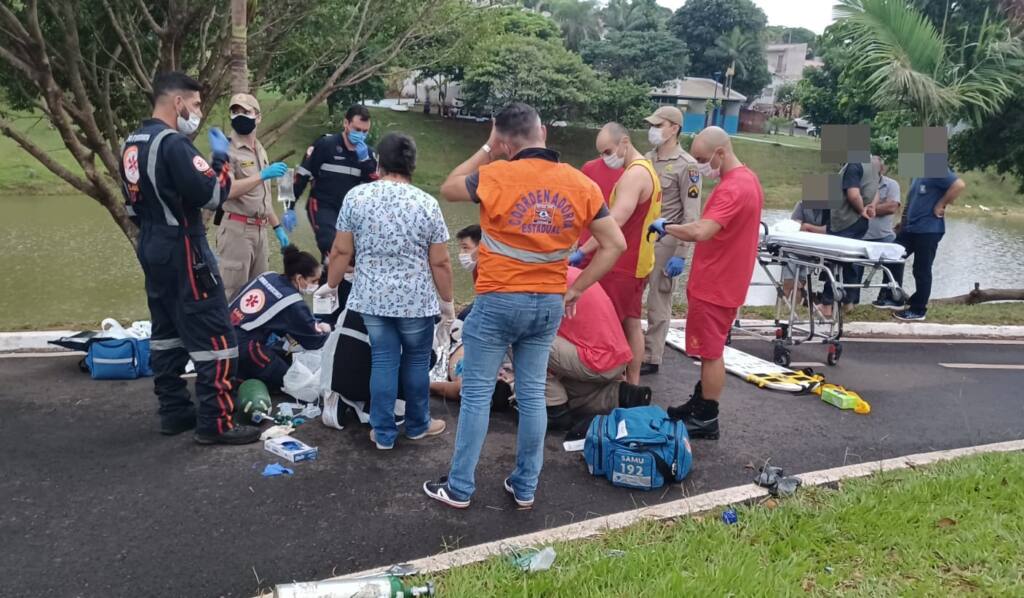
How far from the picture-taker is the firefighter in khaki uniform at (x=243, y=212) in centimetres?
577

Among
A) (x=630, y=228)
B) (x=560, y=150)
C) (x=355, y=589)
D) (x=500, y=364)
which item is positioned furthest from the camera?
(x=560, y=150)

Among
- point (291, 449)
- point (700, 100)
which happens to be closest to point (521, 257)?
point (291, 449)

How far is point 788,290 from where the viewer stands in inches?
301

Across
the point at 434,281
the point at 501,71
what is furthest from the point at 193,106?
the point at 501,71

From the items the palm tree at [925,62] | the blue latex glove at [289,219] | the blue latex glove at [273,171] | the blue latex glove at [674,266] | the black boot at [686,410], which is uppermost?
the palm tree at [925,62]

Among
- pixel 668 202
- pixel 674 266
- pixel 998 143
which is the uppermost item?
pixel 998 143

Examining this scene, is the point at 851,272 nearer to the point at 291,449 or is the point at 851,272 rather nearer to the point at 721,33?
the point at 291,449

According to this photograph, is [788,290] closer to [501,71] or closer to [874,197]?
[874,197]

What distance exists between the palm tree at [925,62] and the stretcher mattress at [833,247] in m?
3.61

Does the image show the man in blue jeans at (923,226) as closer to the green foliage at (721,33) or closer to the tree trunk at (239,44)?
the tree trunk at (239,44)

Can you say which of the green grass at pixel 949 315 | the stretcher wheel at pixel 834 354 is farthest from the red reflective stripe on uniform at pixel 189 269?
the green grass at pixel 949 315

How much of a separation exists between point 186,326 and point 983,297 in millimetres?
11050

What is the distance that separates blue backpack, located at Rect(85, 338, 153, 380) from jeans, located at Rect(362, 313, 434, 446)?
2221mm

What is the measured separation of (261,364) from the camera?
513 centimetres
